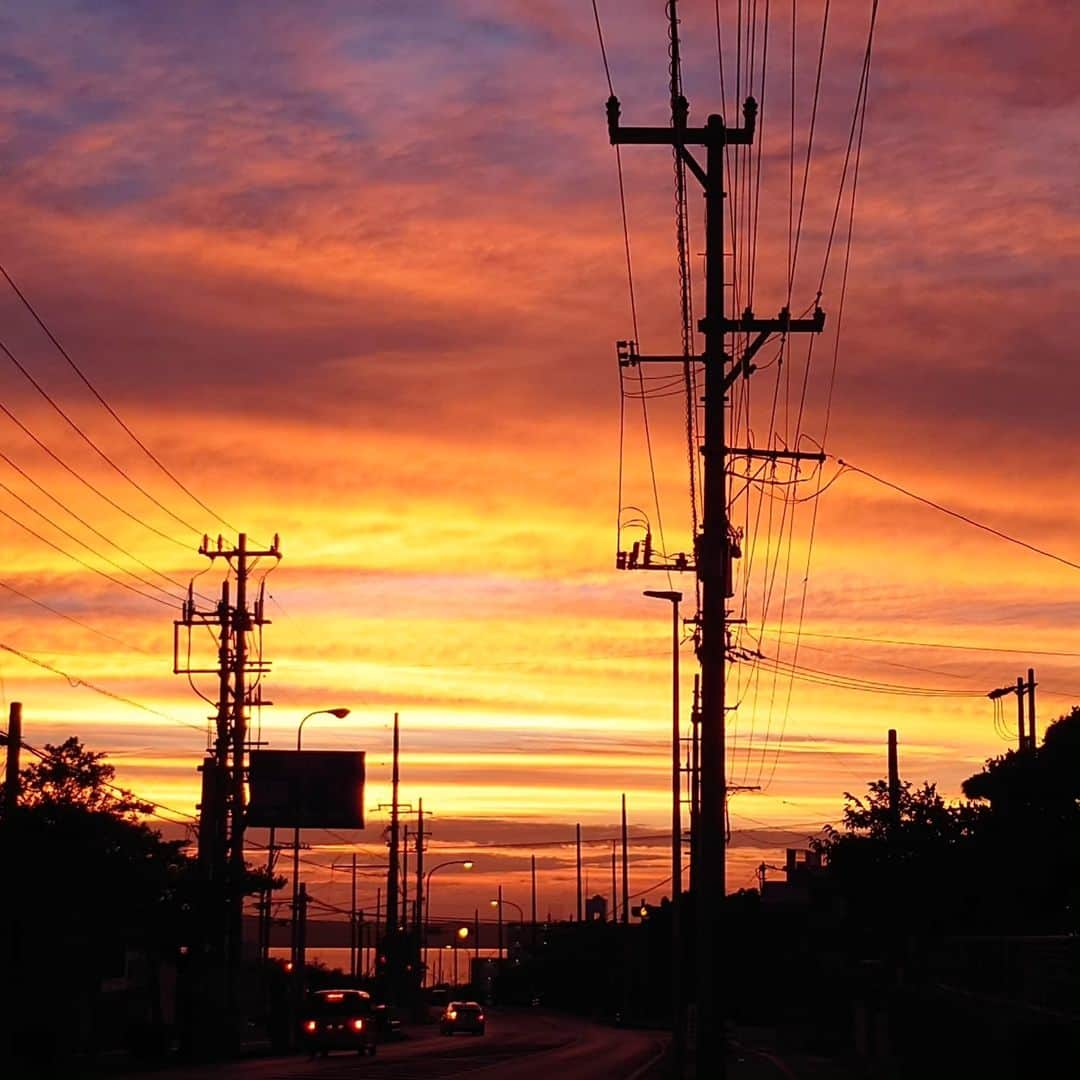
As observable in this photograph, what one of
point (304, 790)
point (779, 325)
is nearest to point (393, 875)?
point (304, 790)

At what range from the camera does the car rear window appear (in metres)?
62.1

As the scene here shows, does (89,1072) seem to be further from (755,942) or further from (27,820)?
(755,942)

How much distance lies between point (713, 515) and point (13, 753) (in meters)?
24.4

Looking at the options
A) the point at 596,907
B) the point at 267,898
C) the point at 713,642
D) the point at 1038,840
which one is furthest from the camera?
the point at 596,907

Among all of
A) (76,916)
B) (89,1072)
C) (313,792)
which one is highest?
(313,792)

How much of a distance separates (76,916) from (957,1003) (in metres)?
26.0

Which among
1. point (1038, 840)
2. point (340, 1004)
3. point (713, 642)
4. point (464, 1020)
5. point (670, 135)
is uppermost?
point (670, 135)

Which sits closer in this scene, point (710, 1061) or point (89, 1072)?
point (710, 1061)

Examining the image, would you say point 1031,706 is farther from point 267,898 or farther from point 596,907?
point 596,907

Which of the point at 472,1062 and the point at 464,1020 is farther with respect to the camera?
the point at 464,1020

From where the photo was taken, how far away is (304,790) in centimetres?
8262

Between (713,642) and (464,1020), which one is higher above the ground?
(713,642)

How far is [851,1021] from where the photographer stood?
5944 cm

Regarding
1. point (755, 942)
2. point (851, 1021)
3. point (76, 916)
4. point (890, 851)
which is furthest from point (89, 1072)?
point (755, 942)
